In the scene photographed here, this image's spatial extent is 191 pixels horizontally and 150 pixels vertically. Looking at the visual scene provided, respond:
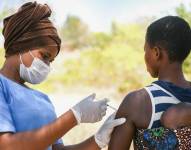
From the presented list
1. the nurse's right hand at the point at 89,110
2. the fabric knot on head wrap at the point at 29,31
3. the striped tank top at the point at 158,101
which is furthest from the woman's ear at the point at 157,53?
the fabric knot on head wrap at the point at 29,31

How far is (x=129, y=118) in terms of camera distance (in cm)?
247

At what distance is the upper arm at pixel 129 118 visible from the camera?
2.46m

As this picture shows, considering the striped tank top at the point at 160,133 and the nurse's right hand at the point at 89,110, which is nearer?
the striped tank top at the point at 160,133

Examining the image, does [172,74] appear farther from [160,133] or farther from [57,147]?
[57,147]

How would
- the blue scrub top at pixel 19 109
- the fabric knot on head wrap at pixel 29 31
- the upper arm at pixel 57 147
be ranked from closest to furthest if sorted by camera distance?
the blue scrub top at pixel 19 109 → the fabric knot on head wrap at pixel 29 31 → the upper arm at pixel 57 147

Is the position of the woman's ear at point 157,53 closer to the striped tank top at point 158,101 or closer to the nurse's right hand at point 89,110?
the striped tank top at point 158,101

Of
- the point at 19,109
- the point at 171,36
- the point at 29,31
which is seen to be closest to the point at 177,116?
the point at 171,36

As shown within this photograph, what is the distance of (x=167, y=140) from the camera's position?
2408 millimetres

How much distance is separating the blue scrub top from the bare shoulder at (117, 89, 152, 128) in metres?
0.44

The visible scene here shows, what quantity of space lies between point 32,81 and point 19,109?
0.29m

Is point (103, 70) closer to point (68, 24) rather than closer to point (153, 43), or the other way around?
point (68, 24)

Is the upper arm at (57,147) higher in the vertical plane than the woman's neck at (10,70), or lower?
lower

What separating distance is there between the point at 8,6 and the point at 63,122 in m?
7.00

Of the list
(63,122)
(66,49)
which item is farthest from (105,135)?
(66,49)
